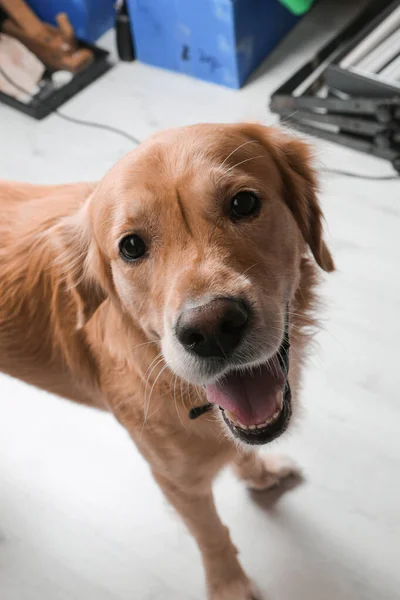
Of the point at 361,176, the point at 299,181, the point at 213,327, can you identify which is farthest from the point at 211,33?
the point at 213,327

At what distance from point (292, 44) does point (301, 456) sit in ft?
6.65

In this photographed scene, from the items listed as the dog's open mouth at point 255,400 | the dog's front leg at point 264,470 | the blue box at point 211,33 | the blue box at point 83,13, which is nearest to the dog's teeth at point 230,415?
the dog's open mouth at point 255,400

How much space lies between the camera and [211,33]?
2785mm

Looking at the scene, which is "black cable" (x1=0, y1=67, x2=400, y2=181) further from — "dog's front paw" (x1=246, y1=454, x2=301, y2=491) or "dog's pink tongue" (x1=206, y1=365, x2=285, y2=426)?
"dog's pink tongue" (x1=206, y1=365, x2=285, y2=426)

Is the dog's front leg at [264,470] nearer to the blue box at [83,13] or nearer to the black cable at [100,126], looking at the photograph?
the black cable at [100,126]

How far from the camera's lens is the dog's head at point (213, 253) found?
3.57ft

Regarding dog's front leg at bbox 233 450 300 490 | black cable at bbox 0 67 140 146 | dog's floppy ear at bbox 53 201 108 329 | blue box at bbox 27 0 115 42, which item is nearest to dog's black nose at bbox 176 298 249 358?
dog's floppy ear at bbox 53 201 108 329

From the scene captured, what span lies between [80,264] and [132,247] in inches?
9.3

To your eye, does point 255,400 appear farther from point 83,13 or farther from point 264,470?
point 83,13

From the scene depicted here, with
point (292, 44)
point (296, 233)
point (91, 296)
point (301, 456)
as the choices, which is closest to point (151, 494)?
point (301, 456)

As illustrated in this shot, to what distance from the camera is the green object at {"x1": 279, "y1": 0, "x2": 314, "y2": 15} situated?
2859 millimetres

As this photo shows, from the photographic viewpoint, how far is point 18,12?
3154 millimetres

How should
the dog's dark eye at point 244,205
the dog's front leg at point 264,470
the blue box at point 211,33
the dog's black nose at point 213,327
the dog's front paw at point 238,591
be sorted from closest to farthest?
the dog's black nose at point 213,327
the dog's dark eye at point 244,205
the dog's front paw at point 238,591
the dog's front leg at point 264,470
the blue box at point 211,33

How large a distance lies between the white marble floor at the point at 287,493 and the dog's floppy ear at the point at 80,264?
1.72 feet
